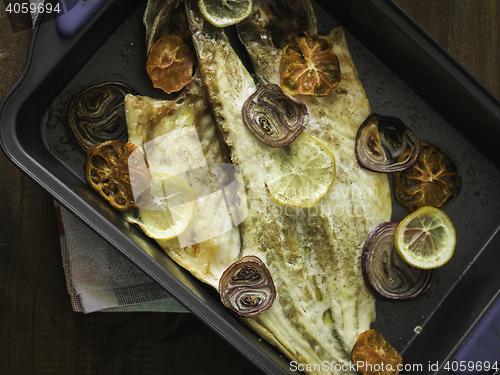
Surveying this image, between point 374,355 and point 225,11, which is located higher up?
point 225,11

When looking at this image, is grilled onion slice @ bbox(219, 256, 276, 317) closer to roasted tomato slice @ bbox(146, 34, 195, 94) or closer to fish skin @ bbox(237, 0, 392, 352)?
fish skin @ bbox(237, 0, 392, 352)

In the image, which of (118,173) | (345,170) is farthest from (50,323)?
(345,170)

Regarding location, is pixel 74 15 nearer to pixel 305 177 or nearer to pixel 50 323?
pixel 305 177

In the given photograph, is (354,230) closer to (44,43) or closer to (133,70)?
(133,70)

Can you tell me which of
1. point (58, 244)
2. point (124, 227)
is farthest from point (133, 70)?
point (58, 244)
